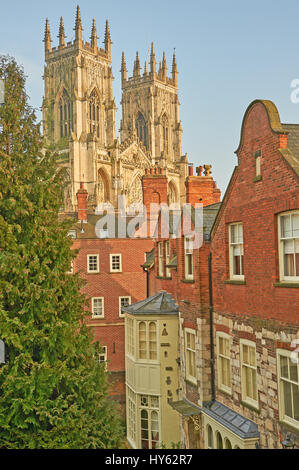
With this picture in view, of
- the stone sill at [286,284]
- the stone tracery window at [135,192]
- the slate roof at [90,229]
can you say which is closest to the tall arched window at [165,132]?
the stone tracery window at [135,192]

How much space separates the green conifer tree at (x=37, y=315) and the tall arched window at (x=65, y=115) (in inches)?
2743

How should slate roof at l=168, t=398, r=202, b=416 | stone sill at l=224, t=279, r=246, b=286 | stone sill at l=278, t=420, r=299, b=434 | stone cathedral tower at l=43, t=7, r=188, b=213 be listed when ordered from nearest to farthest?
stone sill at l=278, t=420, r=299, b=434 → stone sill at l=224, t=279, r=246, b=286 → slate roof at l=168, t=398, r=202, b=416 → stone cathedral tower at l=43, t=7, r=188, b=213

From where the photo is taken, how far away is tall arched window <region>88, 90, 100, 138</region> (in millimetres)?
86875

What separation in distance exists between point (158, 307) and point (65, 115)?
2847 inches

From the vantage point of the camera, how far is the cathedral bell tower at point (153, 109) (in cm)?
10544

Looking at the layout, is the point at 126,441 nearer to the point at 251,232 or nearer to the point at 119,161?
the point at 251,232

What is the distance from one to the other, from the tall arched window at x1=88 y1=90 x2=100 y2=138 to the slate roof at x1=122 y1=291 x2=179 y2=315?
229 ft

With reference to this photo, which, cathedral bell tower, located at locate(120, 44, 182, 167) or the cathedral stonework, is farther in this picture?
cathedral bell tower, located at locate(120, 44, 182, 167)

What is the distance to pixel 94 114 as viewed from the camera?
290 ft

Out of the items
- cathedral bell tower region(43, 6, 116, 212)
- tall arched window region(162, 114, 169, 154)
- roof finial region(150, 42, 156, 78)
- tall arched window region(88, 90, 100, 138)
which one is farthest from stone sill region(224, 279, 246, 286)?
roof finial region(150, 42, 156, 78)

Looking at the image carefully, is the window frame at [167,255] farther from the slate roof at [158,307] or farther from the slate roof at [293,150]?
the slate roof at [293,150]

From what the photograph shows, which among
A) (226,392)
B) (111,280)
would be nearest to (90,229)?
(111,280)

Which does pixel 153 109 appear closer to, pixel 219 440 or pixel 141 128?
pixel 141 128

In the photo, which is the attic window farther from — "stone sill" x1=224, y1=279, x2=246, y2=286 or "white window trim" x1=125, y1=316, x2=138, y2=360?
"white window trim" x1=125, y1=316, x2=138, y2=360
